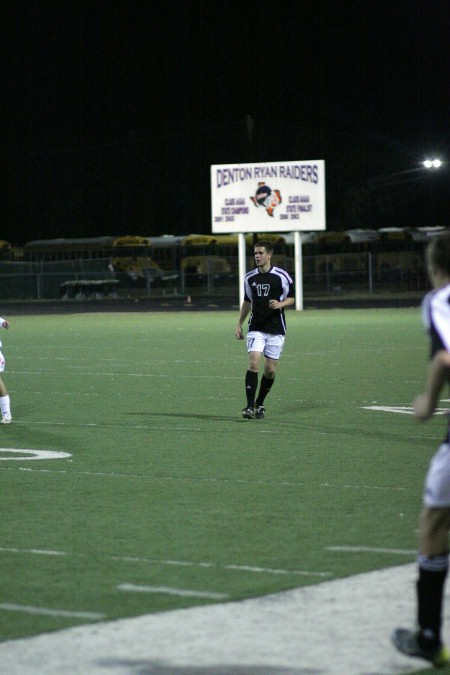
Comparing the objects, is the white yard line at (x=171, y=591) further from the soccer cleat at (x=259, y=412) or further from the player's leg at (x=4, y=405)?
the soccer cleat at (x=259, y=412)

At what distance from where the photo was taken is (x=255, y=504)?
9.46 meters

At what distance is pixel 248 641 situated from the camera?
583 centimetres

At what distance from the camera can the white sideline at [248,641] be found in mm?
5473

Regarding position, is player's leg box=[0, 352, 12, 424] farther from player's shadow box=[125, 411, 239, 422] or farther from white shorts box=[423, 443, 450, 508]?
white shorts box=[423, 443, 450, 508]

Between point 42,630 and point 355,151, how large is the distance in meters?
92.0

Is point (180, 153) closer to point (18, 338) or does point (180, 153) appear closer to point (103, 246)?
point (103, 246)

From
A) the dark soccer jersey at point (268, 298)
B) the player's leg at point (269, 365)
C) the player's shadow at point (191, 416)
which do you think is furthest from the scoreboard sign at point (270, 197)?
the player's shadow at point (191, 416)

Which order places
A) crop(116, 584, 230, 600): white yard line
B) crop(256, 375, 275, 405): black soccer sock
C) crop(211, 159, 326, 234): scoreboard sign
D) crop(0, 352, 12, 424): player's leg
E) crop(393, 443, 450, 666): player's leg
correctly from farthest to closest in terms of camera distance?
crop(211, 159, 326, 234): scoreboard sign
crop(256, 375, 275, 405): black soccer sock
crop(0, 352, 12, 424): player's leg
crop(116, 584, 230, 600): white yard line
crop(393, 443, 450, 666): player's leg

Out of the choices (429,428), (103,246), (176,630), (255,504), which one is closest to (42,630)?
(176,630)

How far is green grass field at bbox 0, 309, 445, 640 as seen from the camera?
7.13 meters

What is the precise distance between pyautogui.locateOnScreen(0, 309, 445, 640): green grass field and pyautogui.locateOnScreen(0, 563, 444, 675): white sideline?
10.5 inches

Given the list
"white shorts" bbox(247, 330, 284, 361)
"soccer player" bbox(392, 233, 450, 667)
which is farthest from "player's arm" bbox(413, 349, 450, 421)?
"white shorts" bbox(247, 330, 284, 361)

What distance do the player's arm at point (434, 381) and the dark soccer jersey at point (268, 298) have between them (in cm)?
986

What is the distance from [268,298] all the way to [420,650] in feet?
32.7
